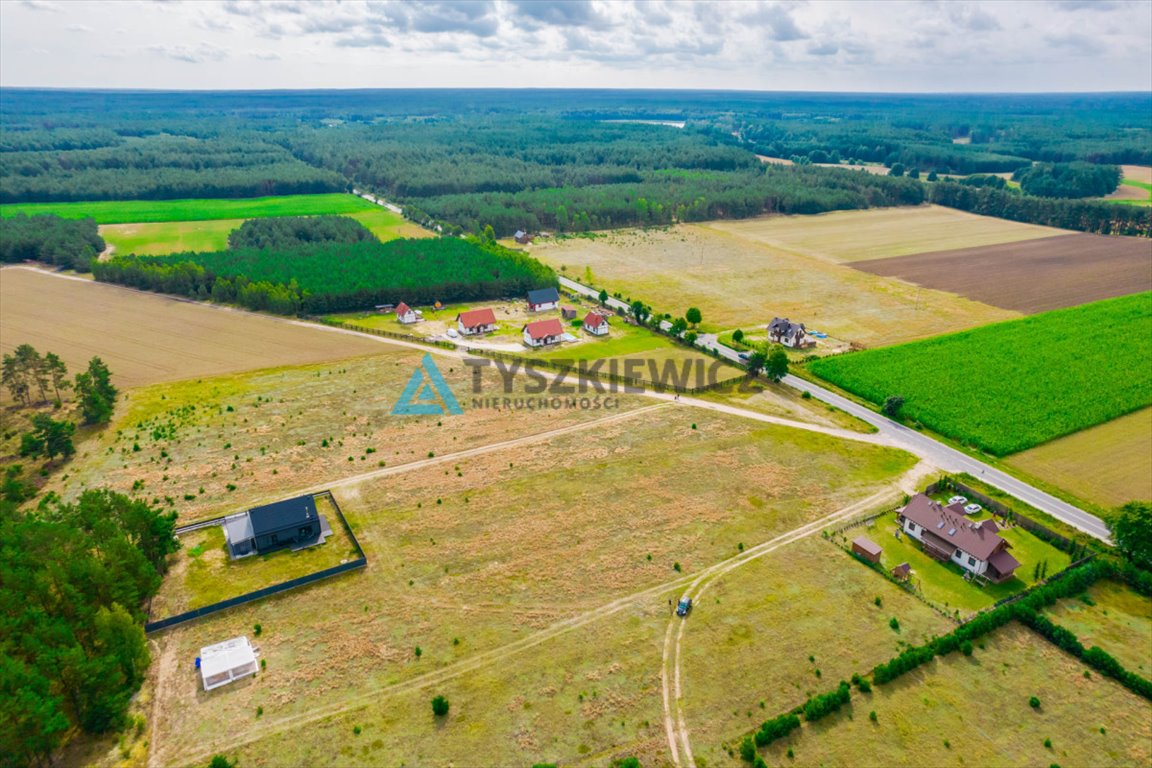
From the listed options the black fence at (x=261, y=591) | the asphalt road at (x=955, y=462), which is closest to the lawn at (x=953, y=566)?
the asphalt road at (x=955, y=462)

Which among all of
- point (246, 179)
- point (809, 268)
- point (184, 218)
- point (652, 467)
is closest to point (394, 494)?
point (652, 467)

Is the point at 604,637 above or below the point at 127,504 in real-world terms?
below

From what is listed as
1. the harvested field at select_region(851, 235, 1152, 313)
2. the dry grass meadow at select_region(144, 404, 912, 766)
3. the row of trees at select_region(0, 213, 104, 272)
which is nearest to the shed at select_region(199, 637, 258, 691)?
the dry grass meadow at select_region(144, 404, 912, 766)

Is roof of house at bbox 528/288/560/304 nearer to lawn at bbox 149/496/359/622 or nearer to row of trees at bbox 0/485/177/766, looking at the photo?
lawn at bbox 149/496/359/622

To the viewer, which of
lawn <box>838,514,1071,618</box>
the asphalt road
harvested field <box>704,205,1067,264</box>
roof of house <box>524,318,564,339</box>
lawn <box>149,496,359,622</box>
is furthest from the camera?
harvested field <box>704,205,1067,264</box>

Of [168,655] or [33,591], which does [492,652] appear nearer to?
[168,655]

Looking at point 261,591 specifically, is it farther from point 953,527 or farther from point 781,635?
point 953,527
